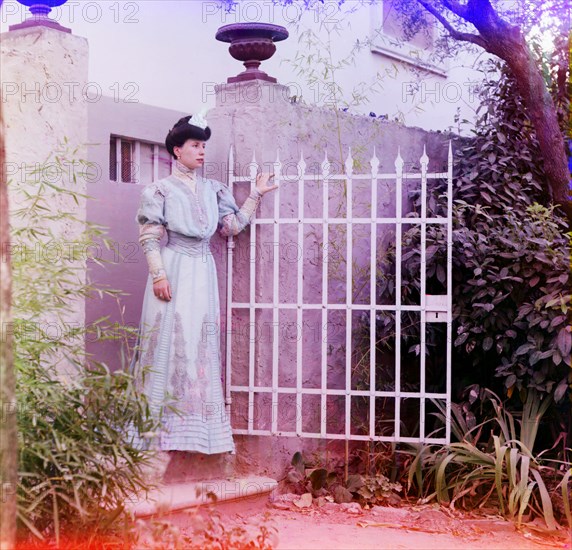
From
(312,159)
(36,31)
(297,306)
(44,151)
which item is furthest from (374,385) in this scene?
(36,31)

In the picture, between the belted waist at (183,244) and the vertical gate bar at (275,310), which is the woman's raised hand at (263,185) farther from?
the belted waist at (183,244)

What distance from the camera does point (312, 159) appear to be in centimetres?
580

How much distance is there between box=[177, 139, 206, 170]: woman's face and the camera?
5.11 metres

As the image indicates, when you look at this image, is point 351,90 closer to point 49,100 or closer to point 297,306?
point 297,306

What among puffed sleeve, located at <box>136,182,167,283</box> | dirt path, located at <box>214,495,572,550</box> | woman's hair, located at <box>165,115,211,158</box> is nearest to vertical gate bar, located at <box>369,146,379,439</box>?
dirt path, located at <box>214,495,572,550</box>

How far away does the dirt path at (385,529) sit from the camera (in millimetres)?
4738

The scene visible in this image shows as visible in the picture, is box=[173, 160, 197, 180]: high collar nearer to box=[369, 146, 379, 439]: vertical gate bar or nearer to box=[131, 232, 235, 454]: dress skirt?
box=[131, 232, 235, 454]: dress skirt

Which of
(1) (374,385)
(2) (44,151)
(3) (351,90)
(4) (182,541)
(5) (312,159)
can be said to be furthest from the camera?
(3) (351,90)

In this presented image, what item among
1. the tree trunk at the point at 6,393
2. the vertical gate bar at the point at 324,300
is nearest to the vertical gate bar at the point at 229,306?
the vertical gate bar at the point at 324,300

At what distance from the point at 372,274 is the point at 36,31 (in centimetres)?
216

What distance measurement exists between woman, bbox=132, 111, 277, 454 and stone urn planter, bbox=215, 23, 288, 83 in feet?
1.96

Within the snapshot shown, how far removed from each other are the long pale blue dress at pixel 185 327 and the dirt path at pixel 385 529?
18.7 inches

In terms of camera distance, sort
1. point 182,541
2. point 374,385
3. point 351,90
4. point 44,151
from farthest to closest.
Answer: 1. point 351,90
2. point 374,385
3. point 44,151
4. point 182,541

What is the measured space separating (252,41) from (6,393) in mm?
2911
